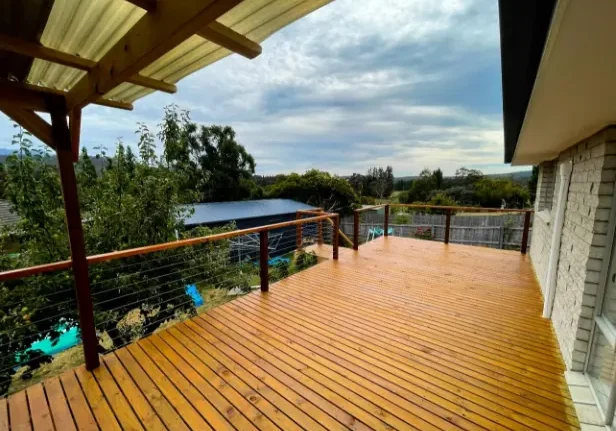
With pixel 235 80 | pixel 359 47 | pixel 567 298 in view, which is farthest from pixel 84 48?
pixel 235 80

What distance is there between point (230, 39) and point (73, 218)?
1.81m

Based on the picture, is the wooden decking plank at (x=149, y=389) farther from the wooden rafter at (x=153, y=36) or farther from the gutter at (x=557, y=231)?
the gutter at (x=557, y=231)

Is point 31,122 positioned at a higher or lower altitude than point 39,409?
higher

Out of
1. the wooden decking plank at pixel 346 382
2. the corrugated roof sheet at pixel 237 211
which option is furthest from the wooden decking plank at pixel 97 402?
the corrugated roof sheet at pixel 237 211

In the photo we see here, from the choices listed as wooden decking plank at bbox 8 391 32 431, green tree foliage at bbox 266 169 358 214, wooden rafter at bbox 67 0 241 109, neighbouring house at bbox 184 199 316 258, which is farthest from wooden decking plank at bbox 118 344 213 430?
green tree foliage at bbox 266 169 358 214

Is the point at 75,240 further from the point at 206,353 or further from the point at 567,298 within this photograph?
the point at 567,298

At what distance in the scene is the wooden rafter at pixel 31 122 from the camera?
185 cm

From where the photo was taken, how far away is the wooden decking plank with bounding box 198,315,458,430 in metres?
1.71

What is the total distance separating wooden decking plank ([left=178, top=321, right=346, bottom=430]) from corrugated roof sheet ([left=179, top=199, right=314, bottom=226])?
295 inches

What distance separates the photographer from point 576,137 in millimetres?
2369

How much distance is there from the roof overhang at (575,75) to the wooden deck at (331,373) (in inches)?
73.9

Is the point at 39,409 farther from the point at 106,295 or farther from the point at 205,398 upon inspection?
the point at 106,295

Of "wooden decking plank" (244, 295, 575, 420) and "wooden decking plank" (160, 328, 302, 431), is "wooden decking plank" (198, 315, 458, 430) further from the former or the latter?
"wooden decking plank" (244, 295, 575, 420)

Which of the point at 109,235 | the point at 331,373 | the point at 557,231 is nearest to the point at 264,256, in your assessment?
the point at 331,373
